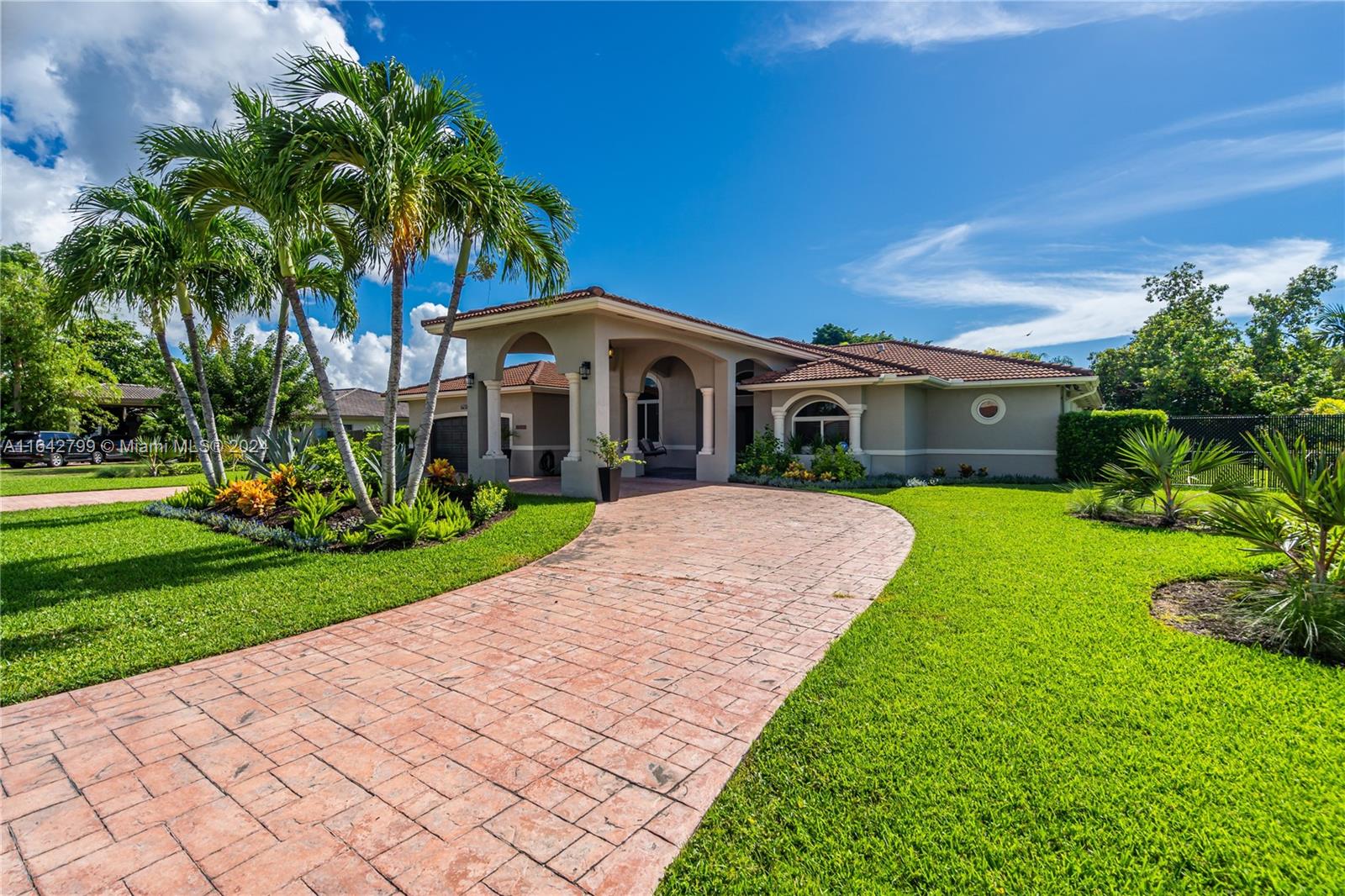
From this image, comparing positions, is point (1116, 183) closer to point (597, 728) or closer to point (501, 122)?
point (501, 122)

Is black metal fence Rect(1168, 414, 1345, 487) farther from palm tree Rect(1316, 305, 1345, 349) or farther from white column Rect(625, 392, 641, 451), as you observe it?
palm tree Rect(1316, 305, 1345, 349)

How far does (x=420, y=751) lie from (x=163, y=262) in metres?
12.6

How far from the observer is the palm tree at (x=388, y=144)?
731 centimetres

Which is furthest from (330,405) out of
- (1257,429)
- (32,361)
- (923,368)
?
(32,361)

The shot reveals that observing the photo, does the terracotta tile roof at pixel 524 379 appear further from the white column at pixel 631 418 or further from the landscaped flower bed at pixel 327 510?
the landscaped flower bed at pixel 327 510

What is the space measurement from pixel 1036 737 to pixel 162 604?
765 cm

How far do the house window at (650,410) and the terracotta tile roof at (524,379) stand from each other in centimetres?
303

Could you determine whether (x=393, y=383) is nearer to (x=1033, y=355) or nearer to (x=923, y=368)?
(x=923, y=368)

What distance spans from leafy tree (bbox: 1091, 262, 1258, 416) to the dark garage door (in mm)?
31053

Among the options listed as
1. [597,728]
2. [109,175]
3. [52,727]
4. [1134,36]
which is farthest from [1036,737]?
[109,175]

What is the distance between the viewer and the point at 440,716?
361cm

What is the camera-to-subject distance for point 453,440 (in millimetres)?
19688

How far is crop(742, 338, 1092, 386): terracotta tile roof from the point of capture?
17047 millimetres

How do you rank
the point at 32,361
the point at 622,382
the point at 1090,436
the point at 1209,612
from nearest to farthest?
1. the point at 1209,612
2. the point at 1090,436
3. the point at 622,382
4. the point at 32,361
